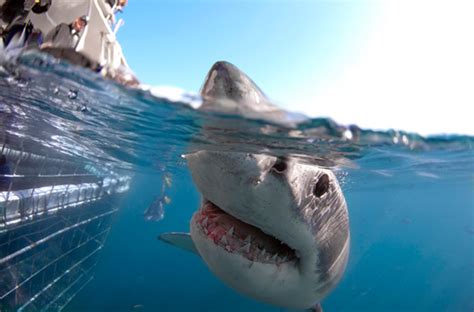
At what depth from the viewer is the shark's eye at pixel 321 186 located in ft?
10.4

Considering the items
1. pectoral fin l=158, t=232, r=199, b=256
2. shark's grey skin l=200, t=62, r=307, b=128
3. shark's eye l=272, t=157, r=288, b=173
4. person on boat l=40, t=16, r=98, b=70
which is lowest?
pectoral fin l=158, t=232, r=199, b=256

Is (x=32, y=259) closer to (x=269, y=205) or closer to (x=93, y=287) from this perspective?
(x=269, y=205)

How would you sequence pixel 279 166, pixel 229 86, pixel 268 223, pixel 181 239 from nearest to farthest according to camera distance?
1. pixel 279 166
2. pixel 268 223
3. pixel 229 86
4. pixel 181 239

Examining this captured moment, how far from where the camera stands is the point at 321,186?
10.9ft

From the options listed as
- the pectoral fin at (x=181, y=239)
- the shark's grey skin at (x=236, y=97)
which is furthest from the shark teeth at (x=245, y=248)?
the pectoral fin at (x=181, y=239)

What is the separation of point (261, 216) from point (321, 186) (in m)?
0.91

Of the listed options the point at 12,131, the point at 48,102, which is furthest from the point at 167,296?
the point at 48,102

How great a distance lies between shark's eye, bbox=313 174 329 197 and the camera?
318 centimetres

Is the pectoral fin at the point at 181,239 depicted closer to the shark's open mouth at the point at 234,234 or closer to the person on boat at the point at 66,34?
the shark's open mouth at the point at 234,234

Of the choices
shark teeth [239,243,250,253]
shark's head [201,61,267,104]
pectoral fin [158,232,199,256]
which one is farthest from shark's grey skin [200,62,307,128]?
pectoral fin [158,232,199,256]

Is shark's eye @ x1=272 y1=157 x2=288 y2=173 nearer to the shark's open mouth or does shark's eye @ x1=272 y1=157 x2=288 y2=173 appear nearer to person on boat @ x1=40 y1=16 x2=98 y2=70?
the shark's open mouth

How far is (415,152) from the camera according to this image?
8.33m

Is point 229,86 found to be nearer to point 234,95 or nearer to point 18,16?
point 234,95

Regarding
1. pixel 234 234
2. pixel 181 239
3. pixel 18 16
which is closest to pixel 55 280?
pixel 181 239
